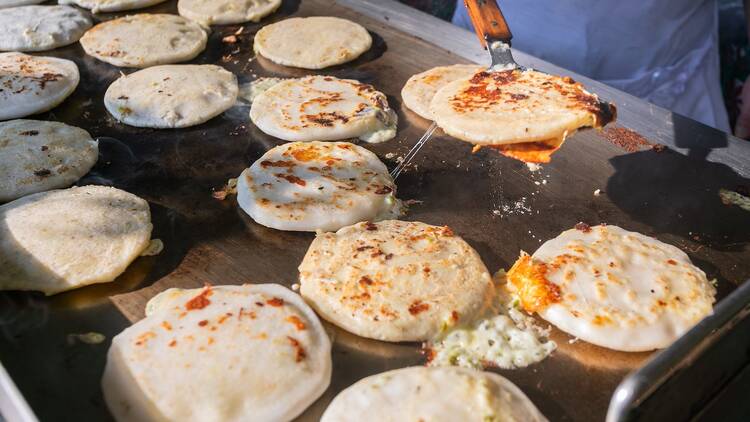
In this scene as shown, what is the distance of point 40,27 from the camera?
13.5ft

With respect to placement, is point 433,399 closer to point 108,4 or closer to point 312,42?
point 312,42

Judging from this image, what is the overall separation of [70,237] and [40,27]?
217 cm

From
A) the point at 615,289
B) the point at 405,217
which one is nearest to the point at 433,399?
the point at 615,289

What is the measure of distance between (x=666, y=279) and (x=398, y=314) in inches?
39.0

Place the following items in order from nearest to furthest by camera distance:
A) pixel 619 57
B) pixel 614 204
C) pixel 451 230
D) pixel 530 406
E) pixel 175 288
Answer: pixel 530 406, pixel 175 288, pixel 451 230, pixel 614 204, pixel 619 57

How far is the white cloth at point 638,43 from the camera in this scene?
4.30 m

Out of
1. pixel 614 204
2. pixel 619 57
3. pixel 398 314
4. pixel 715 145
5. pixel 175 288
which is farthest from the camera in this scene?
pixel 619 57

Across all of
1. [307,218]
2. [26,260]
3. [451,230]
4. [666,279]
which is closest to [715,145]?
[666,279]

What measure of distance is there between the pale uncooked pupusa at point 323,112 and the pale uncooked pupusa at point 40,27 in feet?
4.85

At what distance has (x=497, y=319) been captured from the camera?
7.69 ft

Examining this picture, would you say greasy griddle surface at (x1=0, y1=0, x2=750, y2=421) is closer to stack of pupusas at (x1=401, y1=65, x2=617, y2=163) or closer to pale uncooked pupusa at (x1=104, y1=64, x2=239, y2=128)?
pale uncooked pupusa at (x1=104, y1=64, x2=239, y2=128)

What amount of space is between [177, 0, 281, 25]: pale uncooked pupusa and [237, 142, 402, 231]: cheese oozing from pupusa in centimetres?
161

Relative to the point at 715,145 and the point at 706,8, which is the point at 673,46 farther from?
the point at 715,145

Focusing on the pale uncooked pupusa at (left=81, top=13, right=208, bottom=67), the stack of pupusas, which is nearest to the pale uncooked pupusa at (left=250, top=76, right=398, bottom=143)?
the stack of pupusas
